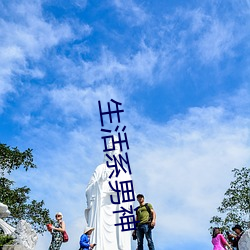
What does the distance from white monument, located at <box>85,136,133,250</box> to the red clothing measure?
184 inches

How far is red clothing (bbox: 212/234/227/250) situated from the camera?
9.16 metres

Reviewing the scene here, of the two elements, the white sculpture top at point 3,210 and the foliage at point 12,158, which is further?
the foliage at point 12,158

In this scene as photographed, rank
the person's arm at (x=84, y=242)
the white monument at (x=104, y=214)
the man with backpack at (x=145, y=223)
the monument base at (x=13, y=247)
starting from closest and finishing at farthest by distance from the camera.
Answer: the person's arm at (x=84, y=242) < the man with backpack at (x=145, y=223) < the monument base at (x=13, y=247) < the white monument at (x=104, y=214)

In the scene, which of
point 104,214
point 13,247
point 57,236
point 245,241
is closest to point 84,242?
point 57,236

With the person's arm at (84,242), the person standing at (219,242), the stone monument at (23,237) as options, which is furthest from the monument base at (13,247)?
the person standing at (219,242)

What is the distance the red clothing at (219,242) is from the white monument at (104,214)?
4.67 m

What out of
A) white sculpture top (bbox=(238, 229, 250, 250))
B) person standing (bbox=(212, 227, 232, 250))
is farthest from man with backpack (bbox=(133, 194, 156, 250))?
white sculpture top (bbox=(238, 229, 250, 250))

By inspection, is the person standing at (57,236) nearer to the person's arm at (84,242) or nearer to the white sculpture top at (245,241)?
the person's arm at (84,242)

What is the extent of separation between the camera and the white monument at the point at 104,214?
13500mm

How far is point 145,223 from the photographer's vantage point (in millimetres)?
9297

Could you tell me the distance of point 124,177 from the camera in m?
14.0

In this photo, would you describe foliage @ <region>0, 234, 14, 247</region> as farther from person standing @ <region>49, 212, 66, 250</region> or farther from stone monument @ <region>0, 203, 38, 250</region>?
person standing @ <region>49, 212, 66, 250</region>

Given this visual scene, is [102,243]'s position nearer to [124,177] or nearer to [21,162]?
[124,177]

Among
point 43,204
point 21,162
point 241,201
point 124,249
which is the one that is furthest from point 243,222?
point 21,162
